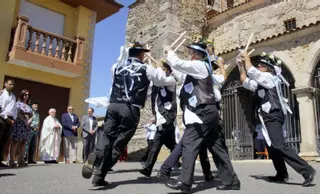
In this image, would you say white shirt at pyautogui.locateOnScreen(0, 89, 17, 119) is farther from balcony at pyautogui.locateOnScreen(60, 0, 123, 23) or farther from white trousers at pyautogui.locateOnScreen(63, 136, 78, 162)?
balcony at pyautogui.locateOnScreen(60, 0, 123, 23)

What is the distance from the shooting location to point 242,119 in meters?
11.4

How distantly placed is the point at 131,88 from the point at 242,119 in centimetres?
823

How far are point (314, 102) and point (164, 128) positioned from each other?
7035 millimetres

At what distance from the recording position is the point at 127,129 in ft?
12.8

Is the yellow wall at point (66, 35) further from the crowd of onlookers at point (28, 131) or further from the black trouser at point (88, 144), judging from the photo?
the black trouser at point (88, 144)

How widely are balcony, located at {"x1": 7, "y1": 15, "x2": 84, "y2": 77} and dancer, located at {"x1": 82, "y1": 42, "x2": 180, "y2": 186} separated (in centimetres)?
689

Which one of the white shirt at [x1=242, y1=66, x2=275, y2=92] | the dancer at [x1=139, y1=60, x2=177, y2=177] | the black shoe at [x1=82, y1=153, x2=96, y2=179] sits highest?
the white shirt at [x1=242, y1=66, x2=275, y2=92]

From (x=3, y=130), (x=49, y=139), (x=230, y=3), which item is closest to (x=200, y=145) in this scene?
(x=3, y=130)

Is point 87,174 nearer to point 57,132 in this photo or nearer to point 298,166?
point 298,166

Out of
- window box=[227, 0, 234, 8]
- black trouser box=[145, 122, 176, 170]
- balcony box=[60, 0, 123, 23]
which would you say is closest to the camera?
black trouser box=[145, 122, 176, 170]

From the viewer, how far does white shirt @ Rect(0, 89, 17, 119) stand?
5.76m

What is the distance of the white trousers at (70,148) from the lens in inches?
356

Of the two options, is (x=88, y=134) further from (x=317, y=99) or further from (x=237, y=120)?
(x=317, y=99)

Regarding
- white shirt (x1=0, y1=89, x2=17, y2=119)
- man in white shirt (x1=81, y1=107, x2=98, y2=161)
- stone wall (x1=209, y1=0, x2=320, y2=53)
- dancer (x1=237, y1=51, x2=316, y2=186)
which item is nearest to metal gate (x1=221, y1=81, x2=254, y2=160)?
stone wall (x1=209, y1=0, x2=320, y2=53)
